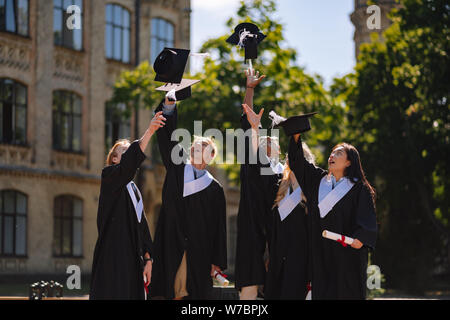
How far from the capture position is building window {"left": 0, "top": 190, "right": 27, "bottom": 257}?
87.9 ft

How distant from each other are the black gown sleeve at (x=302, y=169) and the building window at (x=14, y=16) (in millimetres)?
19987

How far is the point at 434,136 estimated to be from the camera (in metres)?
26.1

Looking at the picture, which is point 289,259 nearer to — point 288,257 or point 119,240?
point 288,257

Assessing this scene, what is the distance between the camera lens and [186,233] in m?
9.23

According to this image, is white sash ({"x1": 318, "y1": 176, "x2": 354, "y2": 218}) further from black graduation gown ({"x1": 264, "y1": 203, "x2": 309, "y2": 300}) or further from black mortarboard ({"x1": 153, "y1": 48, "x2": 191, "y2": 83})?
black mortarboard ({"x1": 153, "y1": 48, "x2": 191, "y2": 83})

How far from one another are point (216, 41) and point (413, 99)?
263 inches

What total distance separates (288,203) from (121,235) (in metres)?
1.76

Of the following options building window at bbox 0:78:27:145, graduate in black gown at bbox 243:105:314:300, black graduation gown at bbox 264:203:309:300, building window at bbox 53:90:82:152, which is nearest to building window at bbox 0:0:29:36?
building window at bbox 0:78:27:145

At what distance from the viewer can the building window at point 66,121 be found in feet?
96.0

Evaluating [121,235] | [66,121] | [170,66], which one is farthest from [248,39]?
[66,121]

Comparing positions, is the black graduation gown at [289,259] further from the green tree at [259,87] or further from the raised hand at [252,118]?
the green tree at [259,87]

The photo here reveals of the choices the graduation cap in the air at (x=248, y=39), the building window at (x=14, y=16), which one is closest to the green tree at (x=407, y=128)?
the building window at (x=14, y=16)
